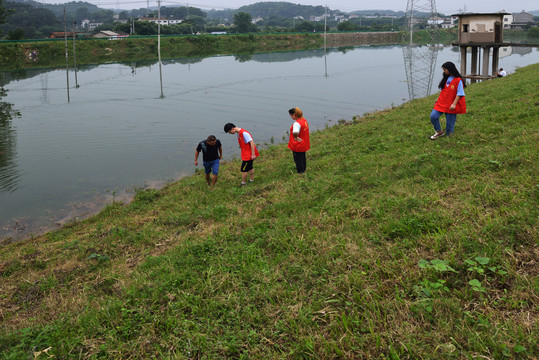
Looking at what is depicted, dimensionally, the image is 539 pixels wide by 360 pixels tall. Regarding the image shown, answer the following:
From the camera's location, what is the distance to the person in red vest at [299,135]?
374 inches

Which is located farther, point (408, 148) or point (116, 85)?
point (116, 85)

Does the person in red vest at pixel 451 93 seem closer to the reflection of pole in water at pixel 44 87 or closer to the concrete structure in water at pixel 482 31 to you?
the concrete structure in water at pixel 482 31

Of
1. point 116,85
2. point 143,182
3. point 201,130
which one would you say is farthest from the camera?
point 116,85

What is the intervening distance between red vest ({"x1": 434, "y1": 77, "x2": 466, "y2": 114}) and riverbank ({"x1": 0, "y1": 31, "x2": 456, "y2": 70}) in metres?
50.6

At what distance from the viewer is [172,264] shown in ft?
19.9

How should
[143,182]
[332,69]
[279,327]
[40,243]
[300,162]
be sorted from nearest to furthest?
[279,327] → [40,243] → [300,162] → [143,182] → [332,69]

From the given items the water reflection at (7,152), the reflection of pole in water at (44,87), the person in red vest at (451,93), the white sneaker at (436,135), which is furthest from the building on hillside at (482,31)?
the reflection of pole in water at (44,87)

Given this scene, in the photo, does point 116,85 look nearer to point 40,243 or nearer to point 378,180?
point 40,243

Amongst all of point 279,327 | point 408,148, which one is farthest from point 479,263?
point 408,148

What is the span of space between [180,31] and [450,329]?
104 meters

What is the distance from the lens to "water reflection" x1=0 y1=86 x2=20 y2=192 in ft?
47.8

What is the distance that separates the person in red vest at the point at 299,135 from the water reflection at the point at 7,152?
10202 mm

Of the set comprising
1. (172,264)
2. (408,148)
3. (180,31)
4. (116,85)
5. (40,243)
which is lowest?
(40,243)

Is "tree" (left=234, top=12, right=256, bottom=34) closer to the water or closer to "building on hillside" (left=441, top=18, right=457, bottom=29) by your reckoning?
the water
